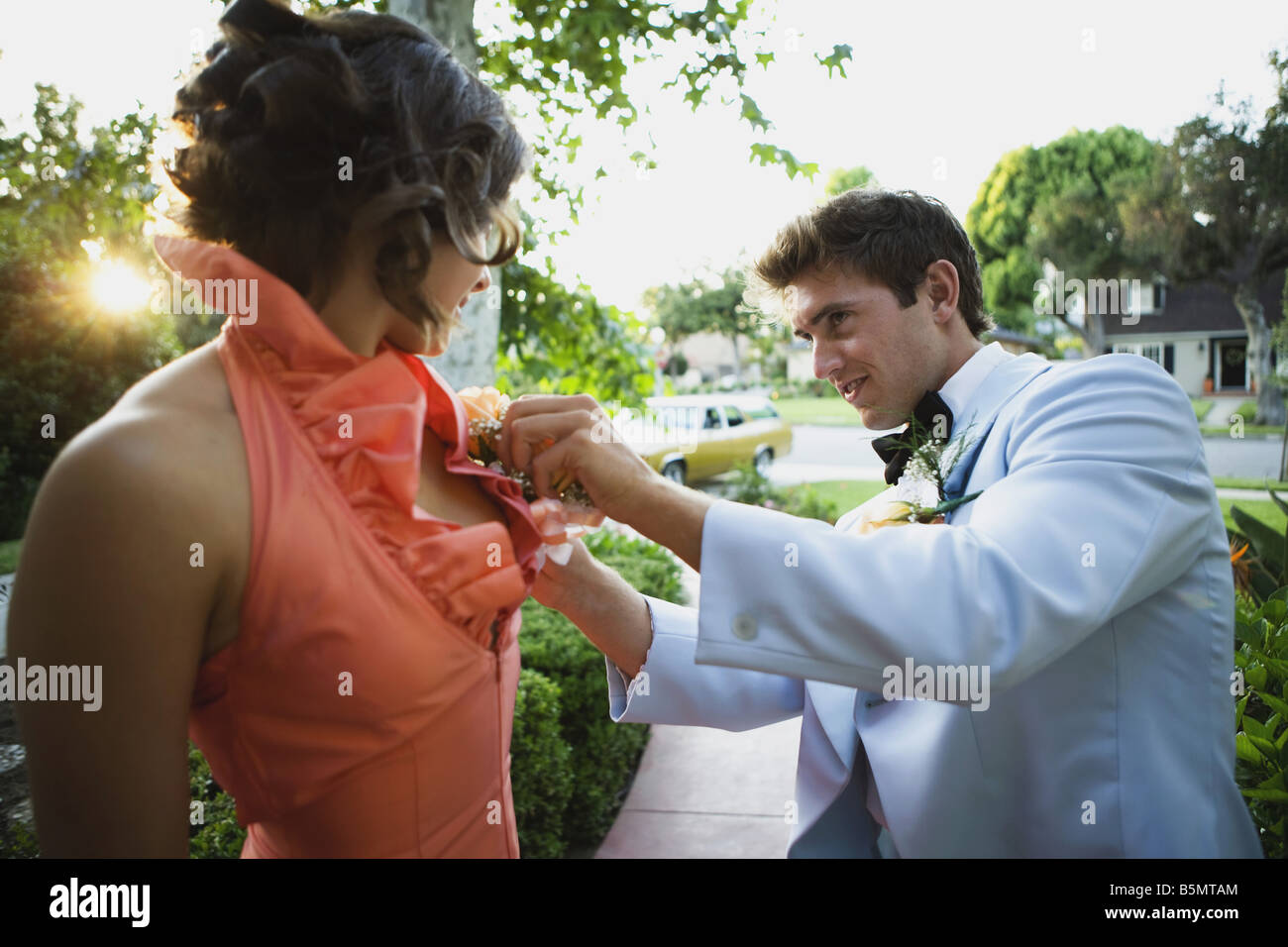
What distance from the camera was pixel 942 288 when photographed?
242 cm

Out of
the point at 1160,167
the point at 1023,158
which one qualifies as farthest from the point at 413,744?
the point at 1023,158

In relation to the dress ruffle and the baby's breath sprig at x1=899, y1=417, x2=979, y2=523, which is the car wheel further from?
the dress ruffle

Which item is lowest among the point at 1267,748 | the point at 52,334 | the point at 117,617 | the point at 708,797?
the point at 708,797

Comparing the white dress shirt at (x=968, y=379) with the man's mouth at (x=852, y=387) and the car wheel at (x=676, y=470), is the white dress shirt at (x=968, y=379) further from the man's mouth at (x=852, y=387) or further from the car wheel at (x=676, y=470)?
the car wheel at (x=676, y=470)

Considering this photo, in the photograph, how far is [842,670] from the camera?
58.6 inches

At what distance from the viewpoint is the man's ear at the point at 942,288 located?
238 centimetres

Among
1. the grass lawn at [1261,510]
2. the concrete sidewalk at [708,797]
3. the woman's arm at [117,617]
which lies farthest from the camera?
the grass lawn at [1261,510]

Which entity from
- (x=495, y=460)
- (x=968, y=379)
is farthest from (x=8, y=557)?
(x=968, y=379)

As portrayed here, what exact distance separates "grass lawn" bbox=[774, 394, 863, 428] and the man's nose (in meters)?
27.2

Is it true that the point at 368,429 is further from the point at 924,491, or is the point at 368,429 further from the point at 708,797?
the point at 708,797

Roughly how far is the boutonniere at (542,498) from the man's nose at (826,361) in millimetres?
1057

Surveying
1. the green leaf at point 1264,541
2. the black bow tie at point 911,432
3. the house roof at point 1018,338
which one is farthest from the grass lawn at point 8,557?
the house roof at point 1018,338

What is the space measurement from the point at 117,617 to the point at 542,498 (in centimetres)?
67

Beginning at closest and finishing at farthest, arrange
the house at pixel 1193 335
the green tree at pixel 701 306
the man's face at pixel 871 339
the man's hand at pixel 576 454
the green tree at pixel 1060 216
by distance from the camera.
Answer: the man's hand at pixel 576 454
the man's face at pixel 871 339
the green tree at pixel 1060 216
the house at pixel 1193 335
the green tree at pixel 701 306
